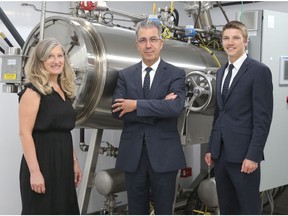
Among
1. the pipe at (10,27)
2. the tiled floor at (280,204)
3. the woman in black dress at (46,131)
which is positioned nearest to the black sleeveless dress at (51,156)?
the woman in black dress at (46,131)

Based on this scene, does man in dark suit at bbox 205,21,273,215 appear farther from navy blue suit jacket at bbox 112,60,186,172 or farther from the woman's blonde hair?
the woman's blonde hair

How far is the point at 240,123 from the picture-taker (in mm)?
1906

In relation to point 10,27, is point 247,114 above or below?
below

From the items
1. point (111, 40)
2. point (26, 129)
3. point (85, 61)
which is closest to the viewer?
point (26, 129)

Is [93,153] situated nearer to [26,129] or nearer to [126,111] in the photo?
[126,111]

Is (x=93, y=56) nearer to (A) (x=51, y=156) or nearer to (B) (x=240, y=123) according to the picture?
(A) (x=51, y=156)

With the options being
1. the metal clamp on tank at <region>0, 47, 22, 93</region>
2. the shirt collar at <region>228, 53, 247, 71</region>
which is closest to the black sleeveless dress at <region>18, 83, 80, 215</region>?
the metal clamp on tank at <region>0, 47, 22, 93</region>

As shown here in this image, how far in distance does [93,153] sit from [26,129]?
98 centimetres

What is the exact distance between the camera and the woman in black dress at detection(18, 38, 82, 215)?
1682mm

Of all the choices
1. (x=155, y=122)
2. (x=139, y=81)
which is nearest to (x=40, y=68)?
(x=139, y=81)

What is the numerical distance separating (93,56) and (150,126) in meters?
0.55

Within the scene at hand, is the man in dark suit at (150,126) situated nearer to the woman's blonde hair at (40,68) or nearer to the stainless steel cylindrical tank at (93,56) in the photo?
the stainless steel cylindrical tank at (93,56)

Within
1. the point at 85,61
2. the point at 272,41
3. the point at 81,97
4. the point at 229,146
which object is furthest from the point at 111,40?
the point at 272,41

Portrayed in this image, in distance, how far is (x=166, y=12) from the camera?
2.92 m
